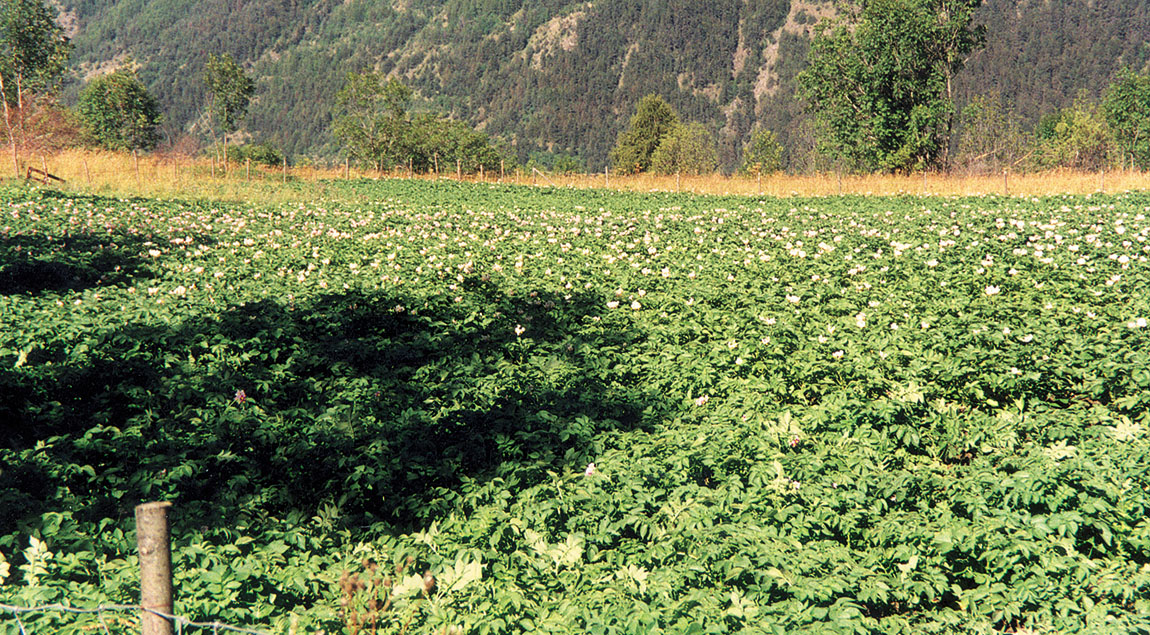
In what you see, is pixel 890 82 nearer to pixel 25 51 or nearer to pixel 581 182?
pixel 581 182

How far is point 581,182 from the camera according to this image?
37.9 m

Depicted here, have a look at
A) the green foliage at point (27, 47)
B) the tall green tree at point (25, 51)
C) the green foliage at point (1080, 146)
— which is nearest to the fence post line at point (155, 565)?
the tall green tree at point (25, 51)

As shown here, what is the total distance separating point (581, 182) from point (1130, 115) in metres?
66.1

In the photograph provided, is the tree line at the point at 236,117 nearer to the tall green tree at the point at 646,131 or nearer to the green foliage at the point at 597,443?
the tall green tree at the point at 646,131

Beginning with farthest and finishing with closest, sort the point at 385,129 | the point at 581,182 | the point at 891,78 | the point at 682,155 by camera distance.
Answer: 1. the point at 385,129
2. the point at 682,155
3. the point at 891,78
4. the point at 581,182

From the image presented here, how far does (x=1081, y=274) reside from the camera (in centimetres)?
897

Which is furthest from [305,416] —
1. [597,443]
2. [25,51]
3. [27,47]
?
[27,47]

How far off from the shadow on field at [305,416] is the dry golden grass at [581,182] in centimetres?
2065

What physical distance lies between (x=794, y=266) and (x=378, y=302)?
566 cm

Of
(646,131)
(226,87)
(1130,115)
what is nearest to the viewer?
(226,87)

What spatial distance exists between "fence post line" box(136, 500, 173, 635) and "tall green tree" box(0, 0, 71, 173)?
3852cm

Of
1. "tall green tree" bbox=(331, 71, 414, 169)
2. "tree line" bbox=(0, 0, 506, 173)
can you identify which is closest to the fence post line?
"tree line" bbox=(0, 0, 506, 173)

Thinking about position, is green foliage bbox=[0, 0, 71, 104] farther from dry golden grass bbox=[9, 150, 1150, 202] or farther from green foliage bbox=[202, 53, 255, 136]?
green foliage bbox=[202, 53, 255, 136]

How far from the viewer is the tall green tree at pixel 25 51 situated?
111 feet
